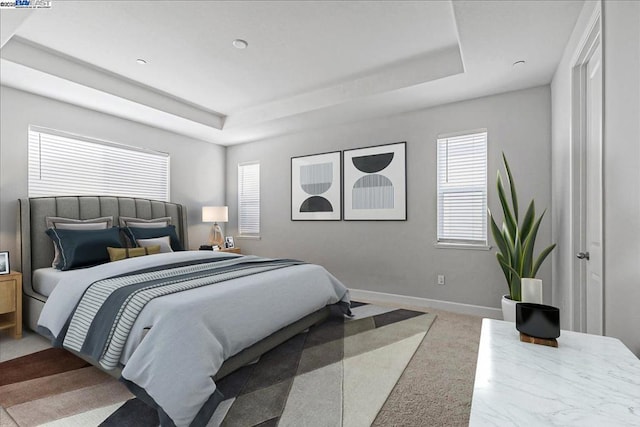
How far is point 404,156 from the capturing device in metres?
3.88

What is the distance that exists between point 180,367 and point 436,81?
10.1 feet

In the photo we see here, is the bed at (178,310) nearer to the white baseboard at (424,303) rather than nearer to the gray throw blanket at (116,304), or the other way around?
the gray throw blanket at (116,304)

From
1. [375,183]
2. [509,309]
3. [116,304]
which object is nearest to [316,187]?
[375,183]

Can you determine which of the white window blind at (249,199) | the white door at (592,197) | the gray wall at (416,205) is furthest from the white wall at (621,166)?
the white window blind at (249,199)

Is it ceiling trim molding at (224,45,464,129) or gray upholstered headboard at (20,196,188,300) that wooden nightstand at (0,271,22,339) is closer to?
gray upholstered headboard at (20,196,188,300)

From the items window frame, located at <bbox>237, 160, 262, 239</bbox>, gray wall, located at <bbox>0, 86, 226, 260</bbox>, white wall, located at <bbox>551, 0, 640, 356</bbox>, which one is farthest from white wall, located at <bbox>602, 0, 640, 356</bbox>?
gray wall, located at <bbox>0, 86, 226, 260</bbox>

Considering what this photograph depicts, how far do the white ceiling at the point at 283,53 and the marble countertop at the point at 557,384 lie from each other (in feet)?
6.58

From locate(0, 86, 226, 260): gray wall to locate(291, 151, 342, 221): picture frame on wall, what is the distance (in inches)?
59.8

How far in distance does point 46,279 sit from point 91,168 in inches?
58.8

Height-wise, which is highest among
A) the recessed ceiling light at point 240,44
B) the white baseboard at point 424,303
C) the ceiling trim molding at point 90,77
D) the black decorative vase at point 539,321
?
the recessed ceiling light at point 240,44

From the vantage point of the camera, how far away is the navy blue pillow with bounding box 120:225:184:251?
11.7ft

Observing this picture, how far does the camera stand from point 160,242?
3.61 metres

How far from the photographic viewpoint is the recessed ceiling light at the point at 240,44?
268 centimetres

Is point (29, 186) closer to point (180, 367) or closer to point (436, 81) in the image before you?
point (180, 367)
